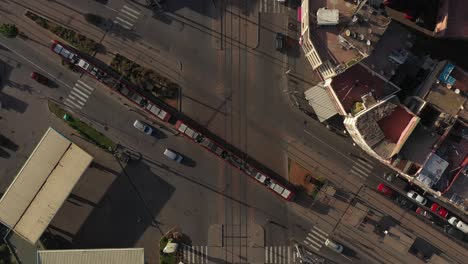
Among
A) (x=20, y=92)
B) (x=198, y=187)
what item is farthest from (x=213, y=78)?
(x=20, y=92)

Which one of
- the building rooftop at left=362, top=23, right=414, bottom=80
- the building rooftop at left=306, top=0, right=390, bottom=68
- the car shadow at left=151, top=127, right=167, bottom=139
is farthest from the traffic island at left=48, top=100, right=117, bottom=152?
the building rooftop at left=362, top=23, right=414, bottom=80

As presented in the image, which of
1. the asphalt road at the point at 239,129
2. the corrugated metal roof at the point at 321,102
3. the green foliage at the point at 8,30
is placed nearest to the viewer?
the corrugated metal roof at the point at 321,102

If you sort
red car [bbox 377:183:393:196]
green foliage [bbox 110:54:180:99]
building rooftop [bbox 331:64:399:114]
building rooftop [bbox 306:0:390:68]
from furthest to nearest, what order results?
1. red car [bbox 377:183:393:196]
2. green foliage [bbox 110:54:180:99]
3. building rooftop [bbox 331:64:399:114]
4. building rooftop [bbox 306:0:390:68]

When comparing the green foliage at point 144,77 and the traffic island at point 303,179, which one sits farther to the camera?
the traffic island at point 303,179

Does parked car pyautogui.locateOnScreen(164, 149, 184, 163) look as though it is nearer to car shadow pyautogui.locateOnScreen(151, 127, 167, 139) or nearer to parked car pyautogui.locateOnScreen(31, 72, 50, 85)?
car shadow pyautogui.locateOnScreen(151, 127, 167, 139)

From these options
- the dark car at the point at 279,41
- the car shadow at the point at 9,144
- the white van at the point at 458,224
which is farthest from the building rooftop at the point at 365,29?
the car shadow at the point at 9,144

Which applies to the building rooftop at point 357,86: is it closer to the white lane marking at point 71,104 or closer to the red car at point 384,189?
the red car at point 384,189

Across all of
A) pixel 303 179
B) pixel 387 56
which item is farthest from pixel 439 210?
pixel 387 56
